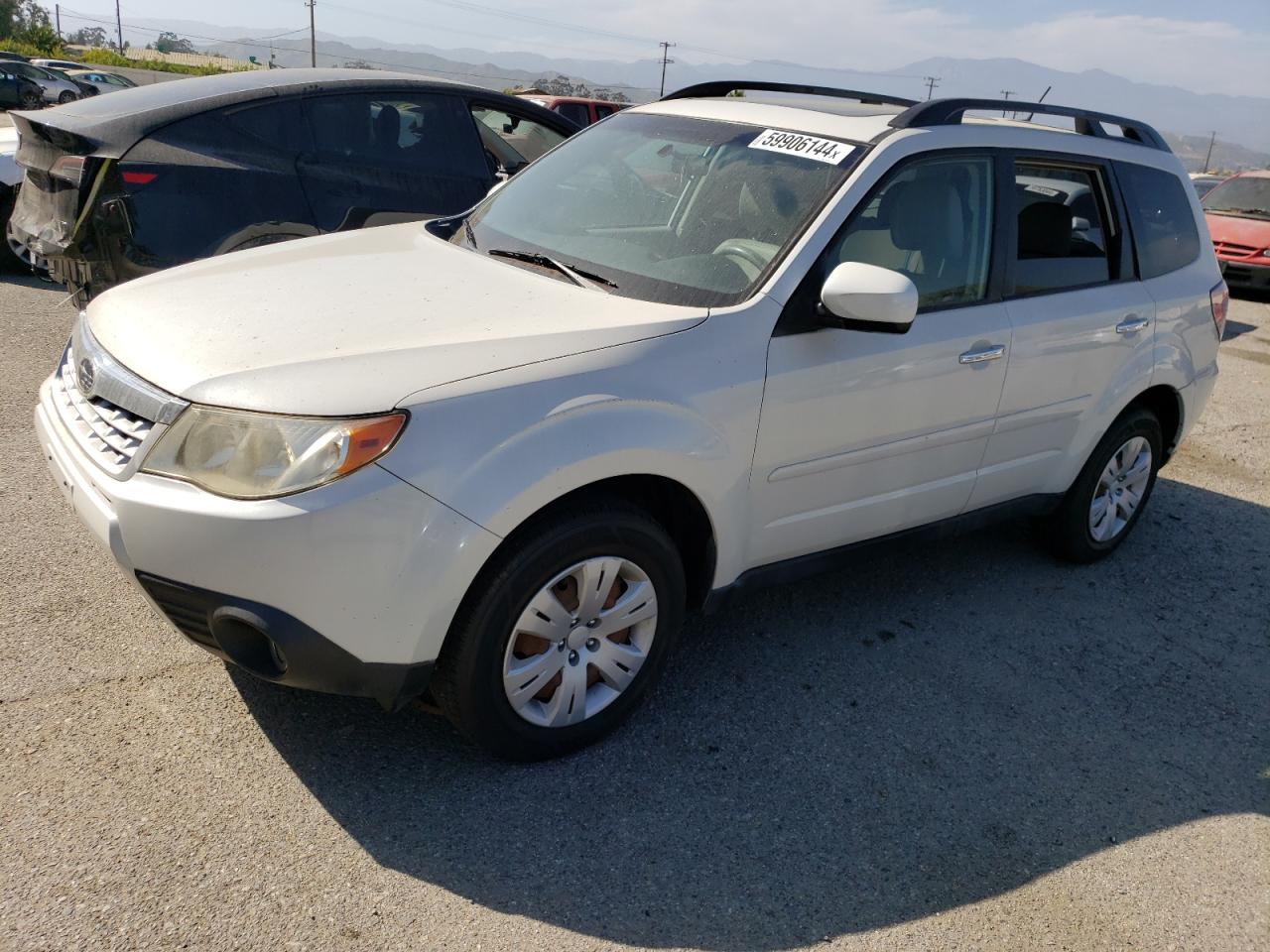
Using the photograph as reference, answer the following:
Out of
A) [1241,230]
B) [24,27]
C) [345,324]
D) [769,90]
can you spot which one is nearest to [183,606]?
[345,324]

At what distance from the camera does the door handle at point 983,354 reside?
3592 millimetres

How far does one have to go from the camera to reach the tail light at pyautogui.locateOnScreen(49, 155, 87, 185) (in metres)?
5.37

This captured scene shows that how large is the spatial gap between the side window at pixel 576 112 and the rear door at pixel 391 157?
833 cm

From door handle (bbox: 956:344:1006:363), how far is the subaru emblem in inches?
106

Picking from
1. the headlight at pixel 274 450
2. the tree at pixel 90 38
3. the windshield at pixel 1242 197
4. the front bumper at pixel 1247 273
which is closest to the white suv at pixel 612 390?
the headlight at pixel 274 450

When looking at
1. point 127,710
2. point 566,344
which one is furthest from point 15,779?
point 566,344

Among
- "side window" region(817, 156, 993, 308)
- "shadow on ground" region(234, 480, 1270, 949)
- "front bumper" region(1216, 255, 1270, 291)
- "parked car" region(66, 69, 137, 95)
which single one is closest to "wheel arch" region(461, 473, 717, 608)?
"shadow on ground" region(234, 480, 1270, 949)

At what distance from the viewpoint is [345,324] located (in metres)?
2.80

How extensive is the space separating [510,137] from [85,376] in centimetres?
500

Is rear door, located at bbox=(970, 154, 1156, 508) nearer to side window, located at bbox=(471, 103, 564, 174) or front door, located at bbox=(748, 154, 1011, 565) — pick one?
front door, located at bbox=(748, 154, 1011, 565)

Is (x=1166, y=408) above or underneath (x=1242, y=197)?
above

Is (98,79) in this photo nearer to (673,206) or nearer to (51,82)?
(51,82)

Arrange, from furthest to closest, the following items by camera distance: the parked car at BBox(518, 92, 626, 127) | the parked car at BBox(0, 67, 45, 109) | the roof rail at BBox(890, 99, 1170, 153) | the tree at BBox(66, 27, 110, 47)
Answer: the tree at BBox(66, 27, 110, 47), the parked car at BBox(0, 67, 45, 109), the parked car at BBox(518, 92, 626, 127), the roof rail at BBox(890, 99, 1170, 153)

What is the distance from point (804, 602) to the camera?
4156 mm
